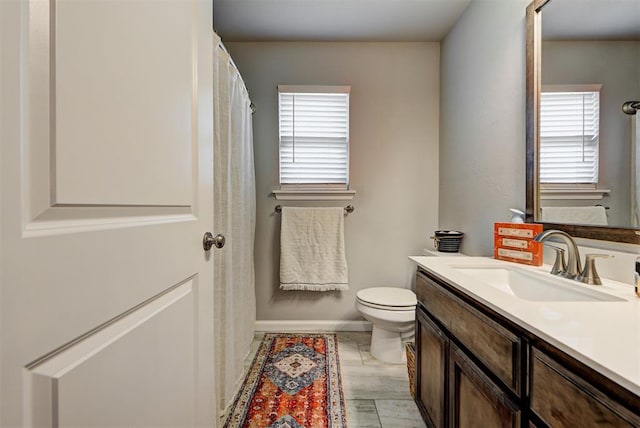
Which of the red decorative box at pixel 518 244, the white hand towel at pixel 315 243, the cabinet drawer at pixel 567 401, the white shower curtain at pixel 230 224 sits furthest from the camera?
the white hand towel at pixel 315 243

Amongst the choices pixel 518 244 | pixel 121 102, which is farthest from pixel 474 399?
pixel 121 102

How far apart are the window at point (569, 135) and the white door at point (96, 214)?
139cm

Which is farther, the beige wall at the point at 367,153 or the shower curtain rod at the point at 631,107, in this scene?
the beige wall at the point at 367,153

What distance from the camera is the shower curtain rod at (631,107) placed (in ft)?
3.02

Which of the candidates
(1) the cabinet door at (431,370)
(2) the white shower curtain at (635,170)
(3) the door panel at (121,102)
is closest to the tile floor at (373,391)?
(1) the cabinet door at (431,370)

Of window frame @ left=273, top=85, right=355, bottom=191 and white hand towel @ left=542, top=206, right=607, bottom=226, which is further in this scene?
window frame @ left=273, top=85, right=355, bottom=191

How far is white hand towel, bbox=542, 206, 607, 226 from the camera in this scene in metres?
1.04

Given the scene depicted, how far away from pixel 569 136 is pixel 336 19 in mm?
1646

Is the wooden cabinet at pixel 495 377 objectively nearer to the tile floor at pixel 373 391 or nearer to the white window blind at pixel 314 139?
the tile floor at pixel 373 391

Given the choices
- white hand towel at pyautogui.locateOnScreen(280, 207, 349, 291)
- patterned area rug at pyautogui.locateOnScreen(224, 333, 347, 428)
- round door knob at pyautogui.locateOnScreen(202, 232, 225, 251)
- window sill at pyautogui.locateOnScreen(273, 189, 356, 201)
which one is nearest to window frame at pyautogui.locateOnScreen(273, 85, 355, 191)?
window sill at pyautogui.locateOnScreen(273, 189, 356, 201)

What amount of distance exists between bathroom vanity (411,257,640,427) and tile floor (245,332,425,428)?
271 millimetres

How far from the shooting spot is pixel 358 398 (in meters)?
1.59

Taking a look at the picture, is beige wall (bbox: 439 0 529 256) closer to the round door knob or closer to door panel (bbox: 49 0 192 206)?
the round door knob

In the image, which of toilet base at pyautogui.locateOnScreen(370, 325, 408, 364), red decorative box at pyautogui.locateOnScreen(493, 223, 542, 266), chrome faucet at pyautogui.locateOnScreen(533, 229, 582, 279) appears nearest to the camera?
chrome faucet at pyautogui.locateOnScreen(533, 229, 582, 279)
